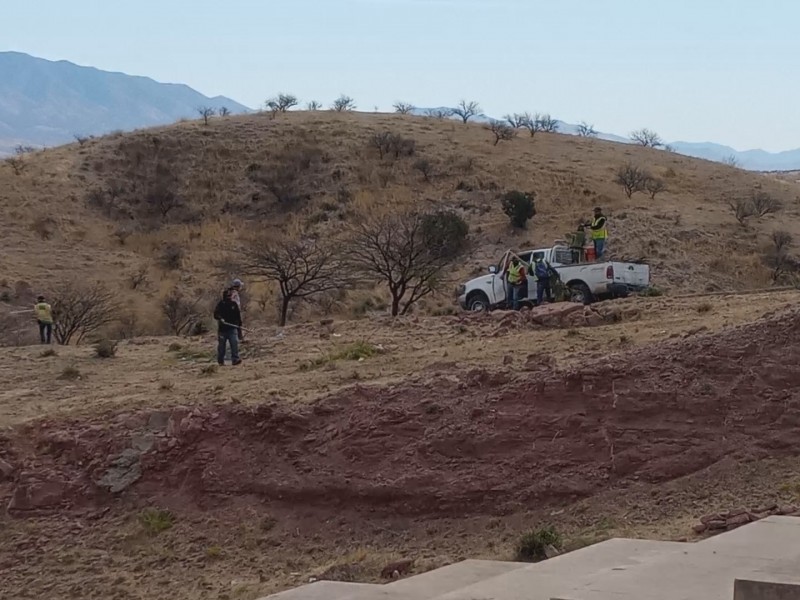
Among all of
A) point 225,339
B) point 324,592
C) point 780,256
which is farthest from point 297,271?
point 324,592

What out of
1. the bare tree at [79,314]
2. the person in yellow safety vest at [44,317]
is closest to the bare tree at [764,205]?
the bare tree at [79,314]

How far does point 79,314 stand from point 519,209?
18.5 m

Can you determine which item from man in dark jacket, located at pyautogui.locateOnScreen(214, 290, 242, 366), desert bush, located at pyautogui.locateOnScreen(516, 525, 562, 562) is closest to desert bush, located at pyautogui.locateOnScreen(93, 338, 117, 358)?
man in dark jacket, located at pyautogui.locateOnScreen(214, 290, 242, 366)

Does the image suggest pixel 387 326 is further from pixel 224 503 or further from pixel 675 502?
pixel 675 502

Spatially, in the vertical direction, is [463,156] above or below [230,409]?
above

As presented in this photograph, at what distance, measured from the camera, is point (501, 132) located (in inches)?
2411

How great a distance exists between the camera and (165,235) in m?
48.7

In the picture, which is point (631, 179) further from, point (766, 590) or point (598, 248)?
point (766, 590)

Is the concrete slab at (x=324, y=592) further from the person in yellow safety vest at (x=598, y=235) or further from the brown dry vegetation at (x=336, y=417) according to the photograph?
the person in yellow safety vest at (x=598, y=235)

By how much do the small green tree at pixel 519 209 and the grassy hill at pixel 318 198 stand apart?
1.69ft

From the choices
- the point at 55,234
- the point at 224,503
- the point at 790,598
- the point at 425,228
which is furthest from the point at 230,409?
the point at 55,234

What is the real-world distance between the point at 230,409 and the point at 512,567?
6113mm

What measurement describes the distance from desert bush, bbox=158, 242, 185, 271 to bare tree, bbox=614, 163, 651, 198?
19366 millimetres

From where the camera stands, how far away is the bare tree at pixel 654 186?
48.9 m
